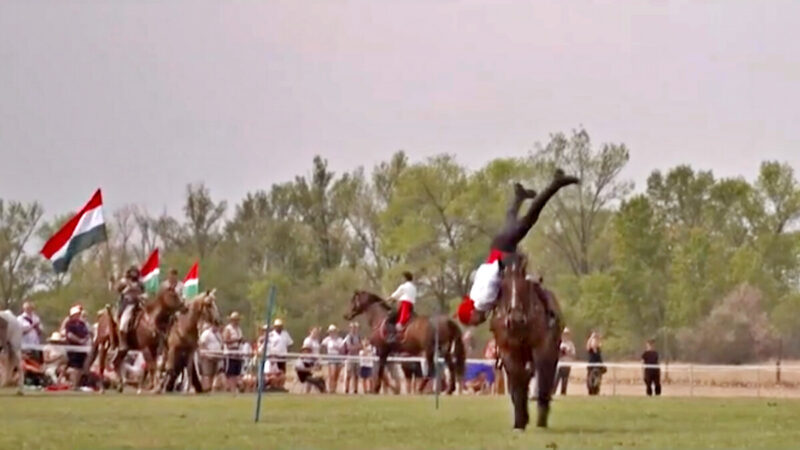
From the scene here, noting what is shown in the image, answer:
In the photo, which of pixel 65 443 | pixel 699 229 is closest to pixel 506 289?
pixel 65 443

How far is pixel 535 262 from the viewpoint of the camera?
87.9 metres

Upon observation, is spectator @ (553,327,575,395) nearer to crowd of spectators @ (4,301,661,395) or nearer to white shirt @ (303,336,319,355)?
crowd of spectators @ (4,301,661,395)

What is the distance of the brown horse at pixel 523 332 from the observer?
2033 cm

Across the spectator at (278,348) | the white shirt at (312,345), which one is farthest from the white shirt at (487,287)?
the white shirt at (312,345)

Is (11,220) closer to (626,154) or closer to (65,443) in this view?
(626,154)

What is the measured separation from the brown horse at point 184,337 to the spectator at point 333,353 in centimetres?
856

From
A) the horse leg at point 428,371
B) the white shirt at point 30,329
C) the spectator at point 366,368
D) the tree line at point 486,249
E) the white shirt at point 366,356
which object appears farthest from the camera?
the tree line at point 486,249

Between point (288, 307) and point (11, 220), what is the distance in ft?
51.7

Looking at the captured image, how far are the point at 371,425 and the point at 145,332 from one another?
51.4ft

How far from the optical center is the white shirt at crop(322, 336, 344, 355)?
4594 centimetres

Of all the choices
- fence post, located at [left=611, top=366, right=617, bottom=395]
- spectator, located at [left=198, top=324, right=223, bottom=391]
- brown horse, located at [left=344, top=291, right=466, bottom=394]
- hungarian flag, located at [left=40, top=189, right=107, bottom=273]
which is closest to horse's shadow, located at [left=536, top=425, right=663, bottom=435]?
hungarian flag, located at [left=40, top=189, right=107, bottom=273]

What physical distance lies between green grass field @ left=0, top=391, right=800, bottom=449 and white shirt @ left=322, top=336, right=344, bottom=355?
15.4 meters

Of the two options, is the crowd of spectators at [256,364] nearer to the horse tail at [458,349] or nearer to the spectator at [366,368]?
the spectator at [366,368]

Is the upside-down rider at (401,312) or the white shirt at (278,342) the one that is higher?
the upside-down rider at (401,312)
